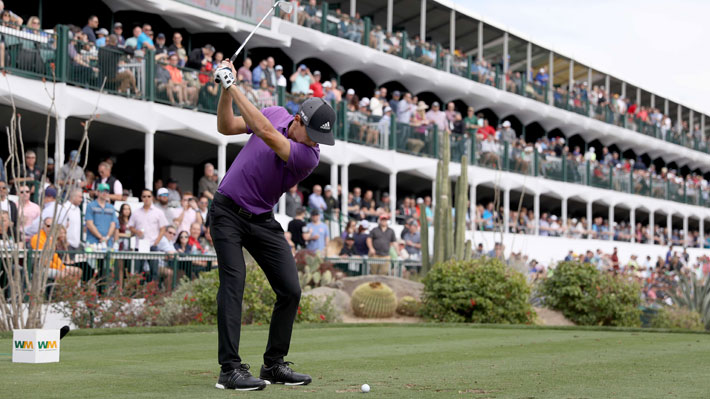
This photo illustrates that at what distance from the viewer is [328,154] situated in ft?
90.6

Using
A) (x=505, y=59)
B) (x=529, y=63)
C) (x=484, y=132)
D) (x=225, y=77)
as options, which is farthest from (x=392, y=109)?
(x=225, y=77)

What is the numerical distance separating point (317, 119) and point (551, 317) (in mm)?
13922

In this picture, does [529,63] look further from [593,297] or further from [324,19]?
[593,297]

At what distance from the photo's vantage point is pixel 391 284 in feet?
63.9

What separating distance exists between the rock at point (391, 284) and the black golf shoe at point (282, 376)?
1300 centimetres

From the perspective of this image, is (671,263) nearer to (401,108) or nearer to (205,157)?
(401,108)

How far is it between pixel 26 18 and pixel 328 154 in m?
9.54

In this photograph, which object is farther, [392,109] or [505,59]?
[505,59]

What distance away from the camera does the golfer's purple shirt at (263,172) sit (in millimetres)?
5773

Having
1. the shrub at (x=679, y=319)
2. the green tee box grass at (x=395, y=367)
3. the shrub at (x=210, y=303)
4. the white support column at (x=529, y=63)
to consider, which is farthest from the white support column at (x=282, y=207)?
the white support column at (x=529, y=63)

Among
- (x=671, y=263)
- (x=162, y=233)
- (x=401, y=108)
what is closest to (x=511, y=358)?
(x=162, y=233)

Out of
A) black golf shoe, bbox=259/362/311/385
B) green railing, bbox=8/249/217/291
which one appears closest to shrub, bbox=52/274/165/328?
green railing, bbox=8/249/217/291

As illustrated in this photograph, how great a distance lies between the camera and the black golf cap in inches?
224

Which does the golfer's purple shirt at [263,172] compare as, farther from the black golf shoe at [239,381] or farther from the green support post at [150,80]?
the green support post at [150,80]
